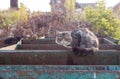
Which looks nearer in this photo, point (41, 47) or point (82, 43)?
point (82, 43)

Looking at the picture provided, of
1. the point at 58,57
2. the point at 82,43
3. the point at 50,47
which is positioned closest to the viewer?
the point at 58,57

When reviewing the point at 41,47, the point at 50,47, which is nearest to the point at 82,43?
the point at 50,47

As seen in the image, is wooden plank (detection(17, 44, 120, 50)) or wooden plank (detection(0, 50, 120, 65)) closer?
wooden plank (detection(0, 50, 120, 65))

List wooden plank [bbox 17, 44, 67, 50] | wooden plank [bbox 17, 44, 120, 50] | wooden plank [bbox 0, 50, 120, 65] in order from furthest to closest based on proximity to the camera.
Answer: wooden plank [bbox 17, 44, 67, 50], wooden plank [bbox 17, 44, 120, 50], wooden plank [bbox 0, 50, 120, 65]

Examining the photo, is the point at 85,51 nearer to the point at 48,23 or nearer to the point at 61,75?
the point at 61,75

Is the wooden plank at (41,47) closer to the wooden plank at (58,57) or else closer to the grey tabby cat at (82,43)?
the grey tabby cat at (82,43)

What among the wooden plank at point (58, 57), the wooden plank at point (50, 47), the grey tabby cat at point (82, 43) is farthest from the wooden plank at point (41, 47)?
the wooden plank at point (58, 57)

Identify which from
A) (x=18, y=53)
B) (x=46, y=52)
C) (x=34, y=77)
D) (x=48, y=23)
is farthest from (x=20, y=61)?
(x=48, y=23)

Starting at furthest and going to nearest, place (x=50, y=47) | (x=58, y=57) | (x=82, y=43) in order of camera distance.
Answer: (x=50, y=47) → (x=82, y=43) → (x=58, y=57)

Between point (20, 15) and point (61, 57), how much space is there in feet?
42.4

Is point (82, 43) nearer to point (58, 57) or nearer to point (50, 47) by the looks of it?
point (58, 57)

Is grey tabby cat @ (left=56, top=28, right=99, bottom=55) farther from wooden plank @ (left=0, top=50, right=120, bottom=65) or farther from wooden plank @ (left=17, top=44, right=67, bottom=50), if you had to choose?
wooden plank @ (left=17, top=44, right=67, bottom=50)

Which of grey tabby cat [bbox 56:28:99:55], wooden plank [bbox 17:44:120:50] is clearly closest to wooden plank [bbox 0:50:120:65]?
grey tabby cat [bbox 56:28:99:55]

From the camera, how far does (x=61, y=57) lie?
3391 millimetres
